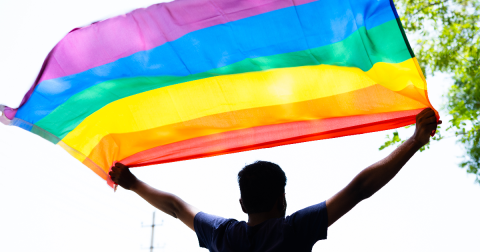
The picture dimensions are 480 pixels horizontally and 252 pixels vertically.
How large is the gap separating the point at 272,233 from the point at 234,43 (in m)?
1.20

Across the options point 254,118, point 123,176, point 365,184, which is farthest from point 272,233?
point 123,176

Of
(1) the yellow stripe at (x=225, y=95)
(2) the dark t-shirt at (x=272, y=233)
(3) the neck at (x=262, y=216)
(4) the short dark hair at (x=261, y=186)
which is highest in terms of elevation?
(1) the yellow stripe at (x=225, y=95)

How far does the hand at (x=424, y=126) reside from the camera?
5.96ft

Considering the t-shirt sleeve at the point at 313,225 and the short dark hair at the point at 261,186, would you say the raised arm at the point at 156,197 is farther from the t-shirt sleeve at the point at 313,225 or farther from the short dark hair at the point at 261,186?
the t-shirt sleeve at the point at 313,225

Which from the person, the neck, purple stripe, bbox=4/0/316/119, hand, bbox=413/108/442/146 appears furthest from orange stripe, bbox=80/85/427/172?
the neck

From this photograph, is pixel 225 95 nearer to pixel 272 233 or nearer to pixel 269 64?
pixel 269 64

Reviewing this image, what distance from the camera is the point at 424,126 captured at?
76.3 inches

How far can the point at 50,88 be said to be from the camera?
2.51 metres

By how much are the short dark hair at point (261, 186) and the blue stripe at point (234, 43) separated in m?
0.81

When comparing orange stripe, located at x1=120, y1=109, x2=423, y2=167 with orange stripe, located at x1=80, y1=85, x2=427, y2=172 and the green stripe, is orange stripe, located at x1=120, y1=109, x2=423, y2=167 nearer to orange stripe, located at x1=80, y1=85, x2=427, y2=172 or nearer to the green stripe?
orange stripe, located at x1=80, y1=85, x2=427, y2=172

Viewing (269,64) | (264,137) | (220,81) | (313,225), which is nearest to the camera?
(313,225)

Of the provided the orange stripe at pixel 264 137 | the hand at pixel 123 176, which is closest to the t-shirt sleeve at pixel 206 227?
the hand at pixel 123 176

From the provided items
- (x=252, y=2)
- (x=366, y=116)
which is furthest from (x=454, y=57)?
(x=252, y=2)

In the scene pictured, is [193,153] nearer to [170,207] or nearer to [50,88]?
[170,207]
